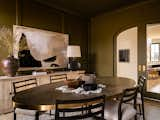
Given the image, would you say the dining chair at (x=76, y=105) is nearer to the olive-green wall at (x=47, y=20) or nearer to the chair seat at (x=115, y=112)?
the chair seat at (x=115, y=112)

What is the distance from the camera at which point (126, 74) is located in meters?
6.81

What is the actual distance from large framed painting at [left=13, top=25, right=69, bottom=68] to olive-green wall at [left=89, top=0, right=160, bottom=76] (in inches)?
53.6

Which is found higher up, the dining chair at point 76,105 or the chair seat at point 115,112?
the dining chair at point 76,105

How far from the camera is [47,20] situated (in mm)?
4879

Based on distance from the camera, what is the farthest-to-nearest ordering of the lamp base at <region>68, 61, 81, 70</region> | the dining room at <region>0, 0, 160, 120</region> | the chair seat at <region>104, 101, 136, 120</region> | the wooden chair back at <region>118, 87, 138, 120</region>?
the lamp base at <region>68, 61, 81, 70</region> → the dining room at <region>0, 0, 160, 120</region> → the chair seat at <region>104, 101, 136, 120</region> → the wooden chair back at <region>118, 87, 138, 120</region>

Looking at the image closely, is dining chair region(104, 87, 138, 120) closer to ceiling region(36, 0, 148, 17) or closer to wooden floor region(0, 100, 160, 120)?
wooden floor region(0, 100, 160, 120)

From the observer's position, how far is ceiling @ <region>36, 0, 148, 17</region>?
4.76 metres

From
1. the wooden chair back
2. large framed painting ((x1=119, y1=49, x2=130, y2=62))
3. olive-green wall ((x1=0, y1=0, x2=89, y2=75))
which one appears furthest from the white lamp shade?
the wooden chair back

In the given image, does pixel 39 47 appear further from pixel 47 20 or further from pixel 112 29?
pixel 112 29

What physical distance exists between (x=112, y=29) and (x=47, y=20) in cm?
224

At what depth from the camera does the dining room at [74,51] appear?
8.86 feet

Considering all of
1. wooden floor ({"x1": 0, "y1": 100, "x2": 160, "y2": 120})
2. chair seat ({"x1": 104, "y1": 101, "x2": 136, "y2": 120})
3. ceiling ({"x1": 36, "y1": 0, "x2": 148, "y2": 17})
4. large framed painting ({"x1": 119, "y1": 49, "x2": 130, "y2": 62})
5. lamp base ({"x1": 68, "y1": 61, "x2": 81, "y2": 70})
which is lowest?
wooden floor ({"x1": 0, "y1": 100, "x2": 160, "y2": 120})

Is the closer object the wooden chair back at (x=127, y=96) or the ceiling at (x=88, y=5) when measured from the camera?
the wooden chair back at (x=127, y=96)

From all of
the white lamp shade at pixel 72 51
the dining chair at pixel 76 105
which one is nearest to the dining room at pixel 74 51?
the white lamp shade at pixel 72 51
